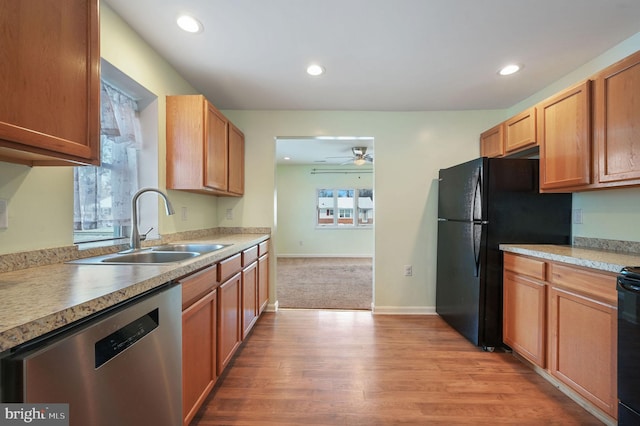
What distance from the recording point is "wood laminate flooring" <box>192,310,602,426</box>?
1531 mm

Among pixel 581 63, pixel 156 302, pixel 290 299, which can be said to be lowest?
pixel 290 299

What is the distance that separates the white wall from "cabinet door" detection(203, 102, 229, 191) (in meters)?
4.35

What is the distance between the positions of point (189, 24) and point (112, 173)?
44.9 inches

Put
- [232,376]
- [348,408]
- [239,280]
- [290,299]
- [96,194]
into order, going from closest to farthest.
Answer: [348,408] → [96,194] → [232,376] → [239,280] → [290,299]

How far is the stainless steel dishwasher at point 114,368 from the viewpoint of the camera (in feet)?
2.06

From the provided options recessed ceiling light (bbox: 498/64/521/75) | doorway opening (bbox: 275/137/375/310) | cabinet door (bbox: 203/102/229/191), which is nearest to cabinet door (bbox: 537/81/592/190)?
recessed ceiling light (bbox: 498/64/521/75)

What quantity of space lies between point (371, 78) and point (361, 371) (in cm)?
245

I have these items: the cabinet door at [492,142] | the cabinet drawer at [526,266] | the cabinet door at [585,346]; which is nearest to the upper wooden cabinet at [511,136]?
the cabinet door at [492,142]

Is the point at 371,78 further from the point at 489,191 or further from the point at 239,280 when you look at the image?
the point at 239,280

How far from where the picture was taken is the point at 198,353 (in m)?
1.44

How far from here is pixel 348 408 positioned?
1591mm

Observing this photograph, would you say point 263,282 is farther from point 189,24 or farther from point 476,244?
point 189,24

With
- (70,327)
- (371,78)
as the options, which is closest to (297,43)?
(371,78)

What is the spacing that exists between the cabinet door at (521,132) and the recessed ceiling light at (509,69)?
35 cm
